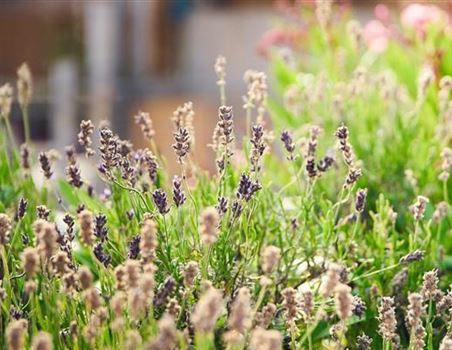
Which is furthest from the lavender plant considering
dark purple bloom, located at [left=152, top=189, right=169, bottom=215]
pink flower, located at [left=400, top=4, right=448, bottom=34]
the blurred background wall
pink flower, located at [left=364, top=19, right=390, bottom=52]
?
the blurred background wall

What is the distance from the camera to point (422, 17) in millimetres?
3631

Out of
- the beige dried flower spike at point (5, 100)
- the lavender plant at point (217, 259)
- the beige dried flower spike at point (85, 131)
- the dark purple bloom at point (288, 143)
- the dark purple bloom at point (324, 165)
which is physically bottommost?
the lavender plant at point (217, 259)

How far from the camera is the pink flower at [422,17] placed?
141 inches

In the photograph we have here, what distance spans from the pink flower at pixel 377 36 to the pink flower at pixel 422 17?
1.04 ft

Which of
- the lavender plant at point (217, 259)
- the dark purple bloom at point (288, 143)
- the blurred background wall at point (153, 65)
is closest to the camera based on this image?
the lavender plant at point (217, 259)

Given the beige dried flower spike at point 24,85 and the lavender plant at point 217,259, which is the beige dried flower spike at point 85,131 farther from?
the beige dried flower spike at point 24,85

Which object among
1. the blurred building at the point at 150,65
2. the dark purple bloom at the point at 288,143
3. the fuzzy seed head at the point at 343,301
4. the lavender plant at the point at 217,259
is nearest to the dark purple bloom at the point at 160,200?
the lavender plant at the point at 217,259

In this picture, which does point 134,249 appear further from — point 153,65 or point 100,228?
point 153,65

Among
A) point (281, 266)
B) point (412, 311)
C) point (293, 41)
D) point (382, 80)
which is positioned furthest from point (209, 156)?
point (412, 311)

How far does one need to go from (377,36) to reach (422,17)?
50 centimetres

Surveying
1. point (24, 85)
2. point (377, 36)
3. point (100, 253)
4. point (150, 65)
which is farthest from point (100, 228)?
point (150, 65)

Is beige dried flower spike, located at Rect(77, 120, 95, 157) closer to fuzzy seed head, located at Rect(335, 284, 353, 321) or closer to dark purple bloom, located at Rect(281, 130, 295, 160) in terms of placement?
dark purple bloom, located at Rect(281, 130, 295, 160)

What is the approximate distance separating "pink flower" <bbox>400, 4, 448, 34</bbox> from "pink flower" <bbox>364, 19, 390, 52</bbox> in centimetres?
32

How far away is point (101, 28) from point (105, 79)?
22.4 inches
